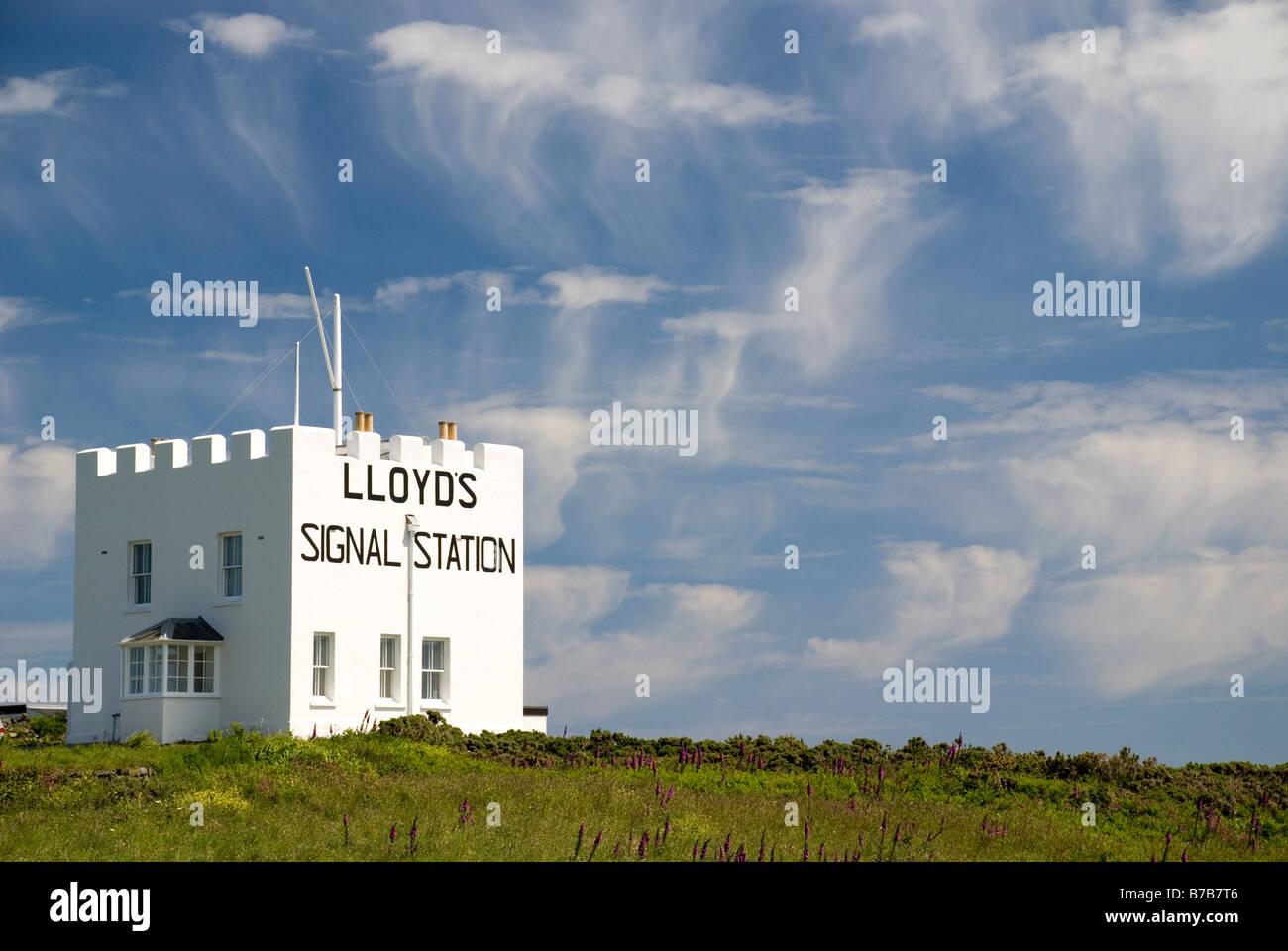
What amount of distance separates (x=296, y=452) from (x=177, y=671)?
5586 millimetres

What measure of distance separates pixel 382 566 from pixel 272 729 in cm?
425

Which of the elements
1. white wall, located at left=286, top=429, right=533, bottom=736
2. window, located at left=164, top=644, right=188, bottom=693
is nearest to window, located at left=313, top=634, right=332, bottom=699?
white wall, located at left=286, top=429, right=533, bottom=736

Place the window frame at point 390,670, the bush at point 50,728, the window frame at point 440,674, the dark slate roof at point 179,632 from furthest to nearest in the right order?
the bush at point 50,728 → the window frame at point 440,674 → the window frame at point 390,670 → the dark slate roof at point 179,632

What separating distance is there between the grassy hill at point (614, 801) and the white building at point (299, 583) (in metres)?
2.60

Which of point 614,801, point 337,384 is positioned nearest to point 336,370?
point 337,384

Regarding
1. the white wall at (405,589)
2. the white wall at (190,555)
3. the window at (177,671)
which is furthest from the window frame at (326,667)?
the window at (177,671)

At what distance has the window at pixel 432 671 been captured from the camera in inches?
1347

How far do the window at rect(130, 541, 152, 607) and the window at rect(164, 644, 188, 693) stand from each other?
9.21 ft

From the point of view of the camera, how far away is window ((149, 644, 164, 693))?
32.8 metres

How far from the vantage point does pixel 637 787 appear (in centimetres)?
2289

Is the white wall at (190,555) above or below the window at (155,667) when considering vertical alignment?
above

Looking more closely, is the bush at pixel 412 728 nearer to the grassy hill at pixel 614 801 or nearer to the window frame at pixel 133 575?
the grassy hill at pixel 614 801
